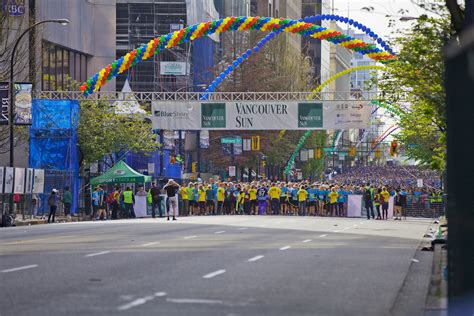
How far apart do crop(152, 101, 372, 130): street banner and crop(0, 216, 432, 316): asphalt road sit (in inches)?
1069

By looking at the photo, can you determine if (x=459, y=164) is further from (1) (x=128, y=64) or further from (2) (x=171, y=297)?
(1) (x=128, y=64)

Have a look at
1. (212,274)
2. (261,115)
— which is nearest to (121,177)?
(261,115)

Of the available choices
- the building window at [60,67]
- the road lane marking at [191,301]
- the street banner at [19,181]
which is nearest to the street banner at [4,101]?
the street banner at [19,181]

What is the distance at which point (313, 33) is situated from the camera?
60.0m

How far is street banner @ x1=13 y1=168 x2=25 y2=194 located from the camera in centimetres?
4572

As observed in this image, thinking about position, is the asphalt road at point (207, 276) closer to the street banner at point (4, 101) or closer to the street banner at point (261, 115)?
the street banner at point (4, 101)

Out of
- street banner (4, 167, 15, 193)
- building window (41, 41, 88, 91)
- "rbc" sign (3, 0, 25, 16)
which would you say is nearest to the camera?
street banner (4, 167, 15, 193)

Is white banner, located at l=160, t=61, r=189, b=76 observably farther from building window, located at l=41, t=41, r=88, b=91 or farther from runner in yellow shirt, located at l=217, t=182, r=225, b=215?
runner in yellow shirt, located at l=217, t=182, r=225, b=215

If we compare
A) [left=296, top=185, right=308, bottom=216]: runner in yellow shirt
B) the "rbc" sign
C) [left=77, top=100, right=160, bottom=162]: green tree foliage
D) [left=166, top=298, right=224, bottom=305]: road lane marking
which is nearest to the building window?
[left=77, top=100, right=160, bottom=162]: green tree foliage

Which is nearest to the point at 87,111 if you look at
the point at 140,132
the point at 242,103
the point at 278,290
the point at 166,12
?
the point at 140,132

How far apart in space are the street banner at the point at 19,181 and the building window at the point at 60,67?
74.7 ft

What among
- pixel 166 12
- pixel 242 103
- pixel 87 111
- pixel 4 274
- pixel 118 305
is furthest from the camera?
pixel 166 12

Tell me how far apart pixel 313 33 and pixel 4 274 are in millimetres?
43834

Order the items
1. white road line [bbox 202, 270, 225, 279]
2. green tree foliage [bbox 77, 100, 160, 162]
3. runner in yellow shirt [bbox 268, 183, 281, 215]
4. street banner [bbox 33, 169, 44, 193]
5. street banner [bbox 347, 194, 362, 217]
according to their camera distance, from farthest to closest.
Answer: street banner [bbox 347, 194, 362, 217]
green tree foliage [bbox 77, 100, 160, 162]
runner in yellow shirt [bbox 268, 183, 281, 215]
street banner [bbox 33, 169, 44, 193]
white road line [bbox 202, 270, 225, 279]
